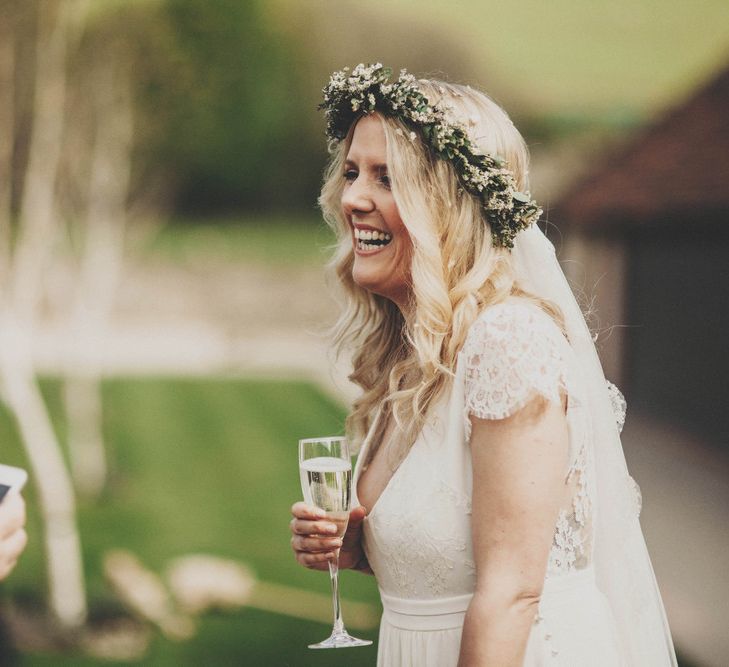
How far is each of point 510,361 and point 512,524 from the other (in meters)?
0.32

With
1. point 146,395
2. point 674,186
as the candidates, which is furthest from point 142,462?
point 674,186

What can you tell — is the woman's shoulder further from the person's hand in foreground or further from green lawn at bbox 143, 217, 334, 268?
green lawn at bbox 143, 217, 334, 268

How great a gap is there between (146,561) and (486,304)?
3.66 metres

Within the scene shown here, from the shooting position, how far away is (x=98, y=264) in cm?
532

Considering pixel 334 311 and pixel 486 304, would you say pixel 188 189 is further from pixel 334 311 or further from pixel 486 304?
pixel 486 304

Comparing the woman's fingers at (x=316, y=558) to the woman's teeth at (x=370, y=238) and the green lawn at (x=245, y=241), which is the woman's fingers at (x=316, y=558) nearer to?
the woman's teeth at (x=370, y=238)

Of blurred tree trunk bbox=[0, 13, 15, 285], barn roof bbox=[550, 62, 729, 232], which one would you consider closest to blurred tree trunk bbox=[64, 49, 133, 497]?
blurred tree trunk bbox=[0, 13, 15, 285]

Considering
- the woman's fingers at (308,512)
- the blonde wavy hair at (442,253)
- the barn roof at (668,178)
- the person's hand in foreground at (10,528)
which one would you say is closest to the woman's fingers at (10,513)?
the person's hand in foreground at (10,528)

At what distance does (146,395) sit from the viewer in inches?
213

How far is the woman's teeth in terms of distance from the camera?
94.5 inches

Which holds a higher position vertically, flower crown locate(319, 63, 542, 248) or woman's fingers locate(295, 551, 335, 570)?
flower crown locate(319, 63, 542, 248)

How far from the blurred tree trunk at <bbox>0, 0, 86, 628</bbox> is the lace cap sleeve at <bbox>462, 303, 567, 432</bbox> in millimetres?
3797

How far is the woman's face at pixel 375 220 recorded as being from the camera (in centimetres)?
236

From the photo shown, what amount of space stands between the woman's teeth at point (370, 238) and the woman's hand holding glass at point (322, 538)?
64 cm
